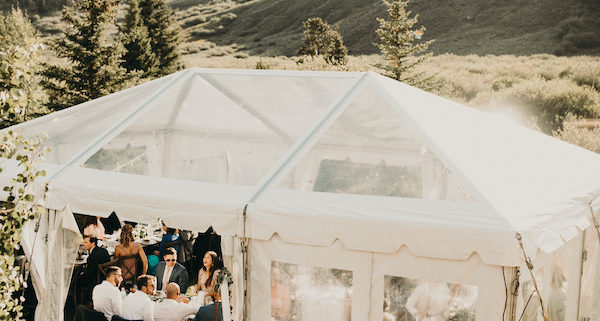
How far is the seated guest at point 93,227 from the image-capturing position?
9.33 metres

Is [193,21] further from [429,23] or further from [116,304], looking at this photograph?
[116,304]

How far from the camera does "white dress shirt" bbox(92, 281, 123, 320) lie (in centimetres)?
655

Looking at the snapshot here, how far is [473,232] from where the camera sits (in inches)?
177

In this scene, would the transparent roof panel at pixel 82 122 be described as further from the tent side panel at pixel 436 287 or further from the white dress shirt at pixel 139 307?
the tent side panel at pixel 436 287

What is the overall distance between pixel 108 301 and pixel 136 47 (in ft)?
80.4

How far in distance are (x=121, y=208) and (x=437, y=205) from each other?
130 inches

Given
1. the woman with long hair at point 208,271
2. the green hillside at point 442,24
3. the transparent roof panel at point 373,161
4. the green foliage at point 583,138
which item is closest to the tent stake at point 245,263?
the transparent roof panel at point 373,161

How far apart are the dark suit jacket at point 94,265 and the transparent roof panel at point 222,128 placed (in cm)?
174

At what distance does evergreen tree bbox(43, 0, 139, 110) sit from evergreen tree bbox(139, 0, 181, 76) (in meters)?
13.2

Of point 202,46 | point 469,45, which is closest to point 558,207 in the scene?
point 469,45

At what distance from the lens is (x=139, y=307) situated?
6285mm

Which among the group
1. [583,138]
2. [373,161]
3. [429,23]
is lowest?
[373,161]

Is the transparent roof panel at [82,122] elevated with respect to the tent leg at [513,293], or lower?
elevated

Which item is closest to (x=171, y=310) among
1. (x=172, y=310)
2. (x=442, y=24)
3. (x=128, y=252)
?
(x=172, y=310)
